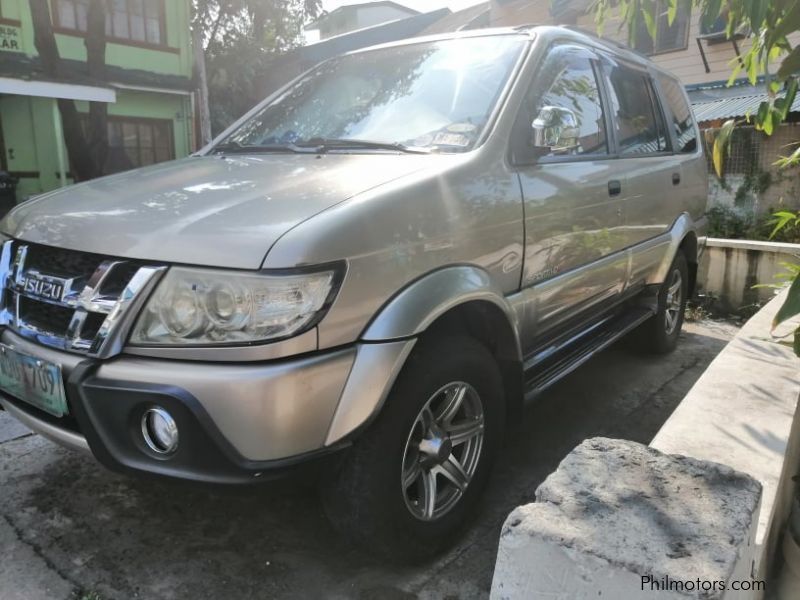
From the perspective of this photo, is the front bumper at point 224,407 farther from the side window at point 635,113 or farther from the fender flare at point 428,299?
the side window at point 635,113

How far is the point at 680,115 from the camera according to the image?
4566 mm

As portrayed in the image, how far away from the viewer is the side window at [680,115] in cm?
439

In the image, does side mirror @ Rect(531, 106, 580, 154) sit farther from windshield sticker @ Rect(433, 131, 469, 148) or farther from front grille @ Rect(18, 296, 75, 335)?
front grille @ Rect(18, 296, 75, 335)

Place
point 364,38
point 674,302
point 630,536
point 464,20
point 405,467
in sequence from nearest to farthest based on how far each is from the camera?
point 630,536
point 405,467
point 674,302
point 464,20
point 364,38

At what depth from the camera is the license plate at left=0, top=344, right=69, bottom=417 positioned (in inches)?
74.8

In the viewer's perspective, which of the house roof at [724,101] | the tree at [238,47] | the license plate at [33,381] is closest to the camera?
the license plate at [33,381]

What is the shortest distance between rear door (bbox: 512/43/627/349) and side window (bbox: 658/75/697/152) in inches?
52.0

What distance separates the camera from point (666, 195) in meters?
3.97

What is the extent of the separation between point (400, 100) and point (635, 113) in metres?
1.80

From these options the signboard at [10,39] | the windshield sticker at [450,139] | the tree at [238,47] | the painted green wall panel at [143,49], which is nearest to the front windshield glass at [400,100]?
the windshield sticker at [450,139]

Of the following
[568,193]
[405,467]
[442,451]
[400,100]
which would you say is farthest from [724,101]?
[405,467]

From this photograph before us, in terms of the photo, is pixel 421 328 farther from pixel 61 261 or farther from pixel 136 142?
pixel 136 142

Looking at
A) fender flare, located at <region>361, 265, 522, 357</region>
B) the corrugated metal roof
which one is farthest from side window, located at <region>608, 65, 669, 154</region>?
the corrugated metal roof

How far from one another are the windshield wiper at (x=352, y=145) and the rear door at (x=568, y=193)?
43 centimetres
